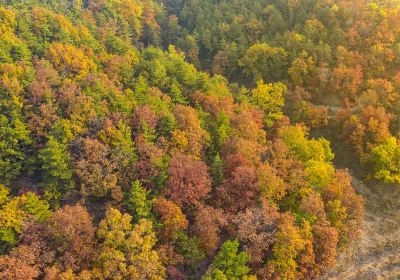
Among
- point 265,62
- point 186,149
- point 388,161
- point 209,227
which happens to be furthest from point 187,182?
point 265,62

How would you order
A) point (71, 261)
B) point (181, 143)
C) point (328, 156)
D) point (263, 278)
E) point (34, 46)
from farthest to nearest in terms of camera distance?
point (34, 46) < point (328, 156) < point (181, 143) < point (263, 278) < point (71, 261)

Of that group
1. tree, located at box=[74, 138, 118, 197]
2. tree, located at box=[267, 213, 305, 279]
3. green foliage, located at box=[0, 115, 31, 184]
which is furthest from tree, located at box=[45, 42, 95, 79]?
tree, located at box=[267, 213, 305, 279]

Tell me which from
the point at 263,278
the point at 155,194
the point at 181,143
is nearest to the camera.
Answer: the point at 263,278

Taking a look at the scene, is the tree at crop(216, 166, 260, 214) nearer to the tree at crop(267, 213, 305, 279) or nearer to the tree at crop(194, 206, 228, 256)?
the tree at crop(194, 206, 228, 256)

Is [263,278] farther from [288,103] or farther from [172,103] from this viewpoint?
[288,103]

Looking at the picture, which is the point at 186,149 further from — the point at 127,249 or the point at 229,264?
the point at 229,264

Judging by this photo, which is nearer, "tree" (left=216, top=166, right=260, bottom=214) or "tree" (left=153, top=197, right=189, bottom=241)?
"tree" (left=153, top=197, right=189, bottom=241)

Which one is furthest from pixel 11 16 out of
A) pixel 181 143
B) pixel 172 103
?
pixel 181 143
